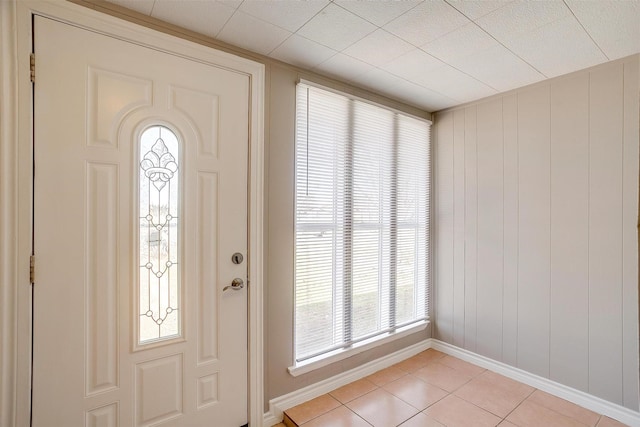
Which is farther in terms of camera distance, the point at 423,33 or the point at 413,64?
the point at 413,64

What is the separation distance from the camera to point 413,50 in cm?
191

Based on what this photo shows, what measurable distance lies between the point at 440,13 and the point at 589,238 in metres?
1.84

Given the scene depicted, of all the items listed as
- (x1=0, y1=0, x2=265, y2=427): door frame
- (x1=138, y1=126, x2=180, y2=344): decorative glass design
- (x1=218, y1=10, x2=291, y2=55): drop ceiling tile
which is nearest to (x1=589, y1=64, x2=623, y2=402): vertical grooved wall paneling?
(x1=218, y1=10, x2=291, y2=55): drop ceiling tile

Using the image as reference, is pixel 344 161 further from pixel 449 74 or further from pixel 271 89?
pixel 449 74

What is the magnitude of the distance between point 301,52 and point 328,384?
Answer: 2333mm

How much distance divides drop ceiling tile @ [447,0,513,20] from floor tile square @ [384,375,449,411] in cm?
243

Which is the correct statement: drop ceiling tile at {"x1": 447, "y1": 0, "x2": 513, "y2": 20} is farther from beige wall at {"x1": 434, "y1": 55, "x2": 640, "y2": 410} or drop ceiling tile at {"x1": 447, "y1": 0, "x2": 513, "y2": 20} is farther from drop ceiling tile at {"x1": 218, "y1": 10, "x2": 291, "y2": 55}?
beige wall at {"x1": 434, "y1": 55, "x2": 640, "y2": 410}

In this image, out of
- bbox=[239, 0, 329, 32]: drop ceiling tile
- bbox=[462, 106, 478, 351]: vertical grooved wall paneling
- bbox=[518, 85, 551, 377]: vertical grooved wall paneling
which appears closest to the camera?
bbox=[239, 0, 329, 32]: drop ceiling tile

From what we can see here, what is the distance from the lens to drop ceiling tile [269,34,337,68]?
183 centimetres

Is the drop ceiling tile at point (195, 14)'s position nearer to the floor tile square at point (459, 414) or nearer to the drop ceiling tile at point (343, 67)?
the drop ceiling tile at point (343, 67)

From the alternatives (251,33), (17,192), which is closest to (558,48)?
(251,33)

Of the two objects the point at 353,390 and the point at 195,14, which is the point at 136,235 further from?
the point at 353,390

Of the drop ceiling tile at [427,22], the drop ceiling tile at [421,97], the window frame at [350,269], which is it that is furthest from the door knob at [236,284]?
the drop ceiling tile at [421,97]

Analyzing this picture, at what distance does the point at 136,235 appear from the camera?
61.4 inches
